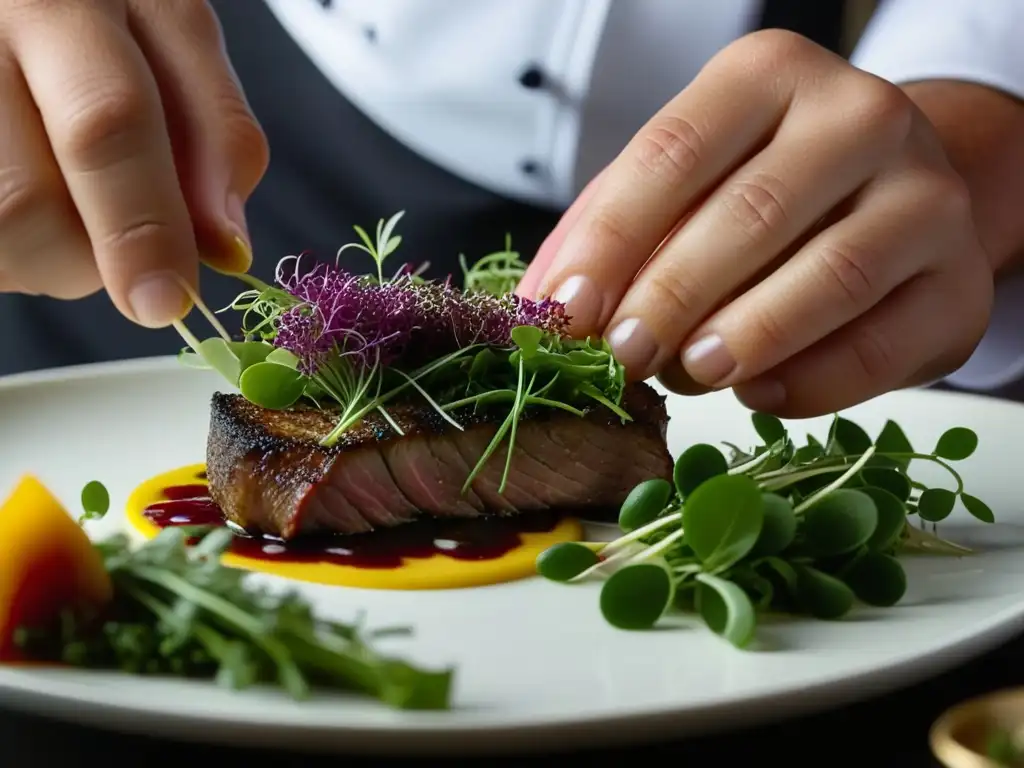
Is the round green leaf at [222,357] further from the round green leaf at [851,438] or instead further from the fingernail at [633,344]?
the round green leaf at [851,438]

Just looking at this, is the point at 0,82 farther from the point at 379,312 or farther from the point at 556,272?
the point at 556,272

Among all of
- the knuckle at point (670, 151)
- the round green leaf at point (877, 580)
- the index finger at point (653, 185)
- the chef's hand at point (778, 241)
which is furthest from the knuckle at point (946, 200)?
the round green leaf at point (877, 580)

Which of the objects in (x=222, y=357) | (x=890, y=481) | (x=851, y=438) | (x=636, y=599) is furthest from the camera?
(x=851, y=438)

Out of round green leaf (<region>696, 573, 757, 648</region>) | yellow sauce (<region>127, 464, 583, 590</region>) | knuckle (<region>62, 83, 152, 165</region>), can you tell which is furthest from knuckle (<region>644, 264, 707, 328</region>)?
knuckle (<region>62, 83, 152, 165</region>)

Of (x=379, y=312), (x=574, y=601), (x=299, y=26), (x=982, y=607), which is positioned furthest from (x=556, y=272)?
(x=299, y=26)

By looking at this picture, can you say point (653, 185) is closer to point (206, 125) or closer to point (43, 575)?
point (206, 125)

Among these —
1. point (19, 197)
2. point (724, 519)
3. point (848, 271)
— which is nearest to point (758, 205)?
point (848, 271)
